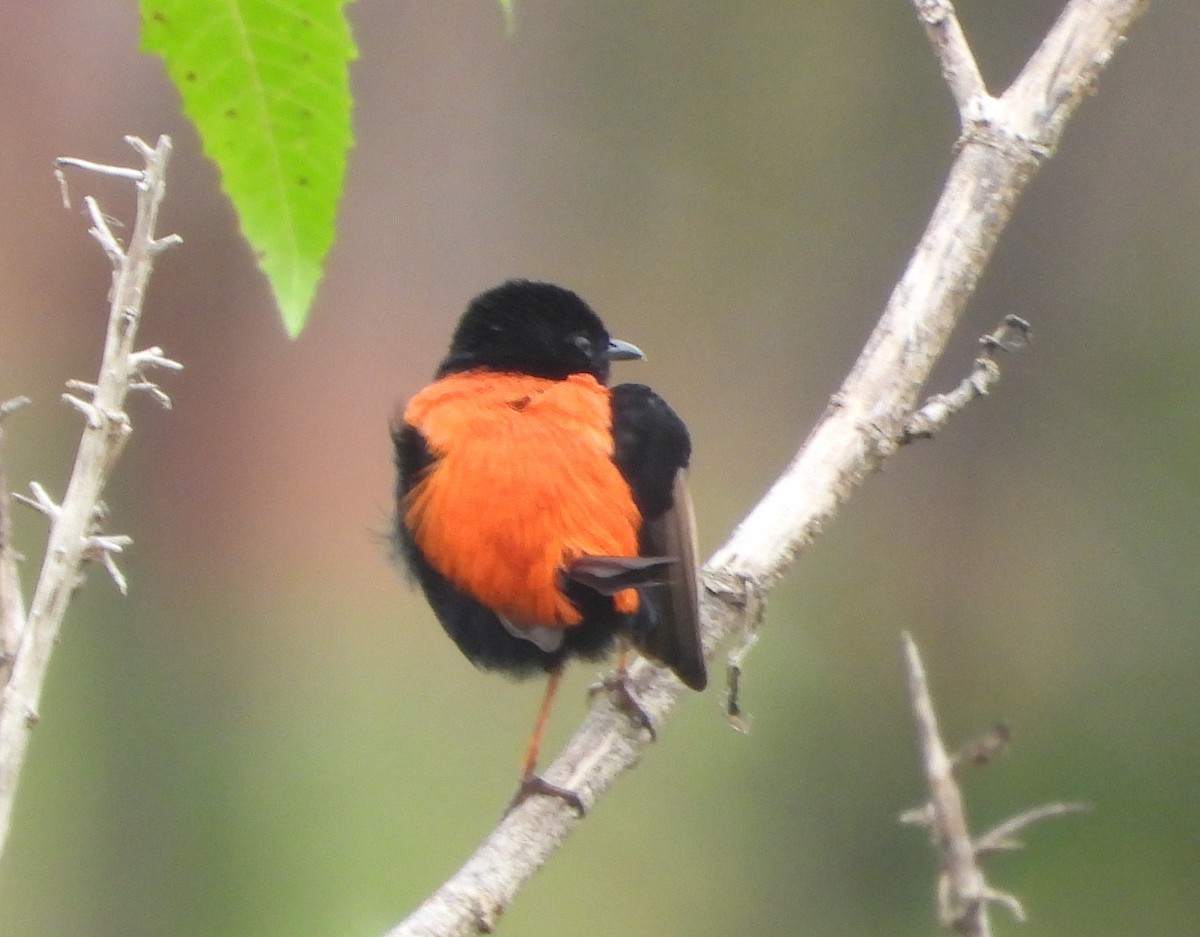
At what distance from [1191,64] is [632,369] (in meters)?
2.04

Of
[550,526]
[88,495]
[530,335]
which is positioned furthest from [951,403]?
[88,495]

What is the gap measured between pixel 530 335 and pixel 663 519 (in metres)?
0.54

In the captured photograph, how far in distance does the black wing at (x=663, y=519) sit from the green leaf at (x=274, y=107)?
1245 millimetres

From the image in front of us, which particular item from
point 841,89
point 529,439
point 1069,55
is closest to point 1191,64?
point 841,89

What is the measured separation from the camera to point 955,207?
1990mm

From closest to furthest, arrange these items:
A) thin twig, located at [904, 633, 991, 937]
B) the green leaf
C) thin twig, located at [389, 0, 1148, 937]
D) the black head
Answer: the green leaf
thin twig, located at [904, 633, 991, 937]
thin twig, located at [389, 0, 1148, 937]
the black head

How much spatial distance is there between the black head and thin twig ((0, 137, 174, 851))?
53.7 inches

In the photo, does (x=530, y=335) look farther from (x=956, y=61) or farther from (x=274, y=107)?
(x=274, y=107)

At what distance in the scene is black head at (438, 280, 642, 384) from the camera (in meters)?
2.37

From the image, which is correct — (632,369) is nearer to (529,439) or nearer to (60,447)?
(60,447)

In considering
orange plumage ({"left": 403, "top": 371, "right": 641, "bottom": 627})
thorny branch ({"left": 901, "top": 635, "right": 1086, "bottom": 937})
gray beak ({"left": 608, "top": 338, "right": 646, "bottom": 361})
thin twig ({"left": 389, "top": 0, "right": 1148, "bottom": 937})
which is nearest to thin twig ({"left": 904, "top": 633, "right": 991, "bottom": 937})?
thorny branch ({"left": 901, "top": 635, "right": 1086, "bottom": 937})

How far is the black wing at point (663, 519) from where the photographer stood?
6.23 feet

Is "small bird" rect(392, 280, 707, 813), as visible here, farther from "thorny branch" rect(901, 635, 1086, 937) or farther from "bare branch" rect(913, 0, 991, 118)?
"bare branch" rect(913, 0, 991, 118)

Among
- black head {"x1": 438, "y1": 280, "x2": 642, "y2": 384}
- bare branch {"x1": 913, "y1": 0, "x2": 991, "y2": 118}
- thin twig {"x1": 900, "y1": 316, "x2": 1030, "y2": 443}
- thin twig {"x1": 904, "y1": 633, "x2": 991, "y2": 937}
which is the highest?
bare branch {"x1": 913, "y1": 0, "x2": 991, "y2": 118}
